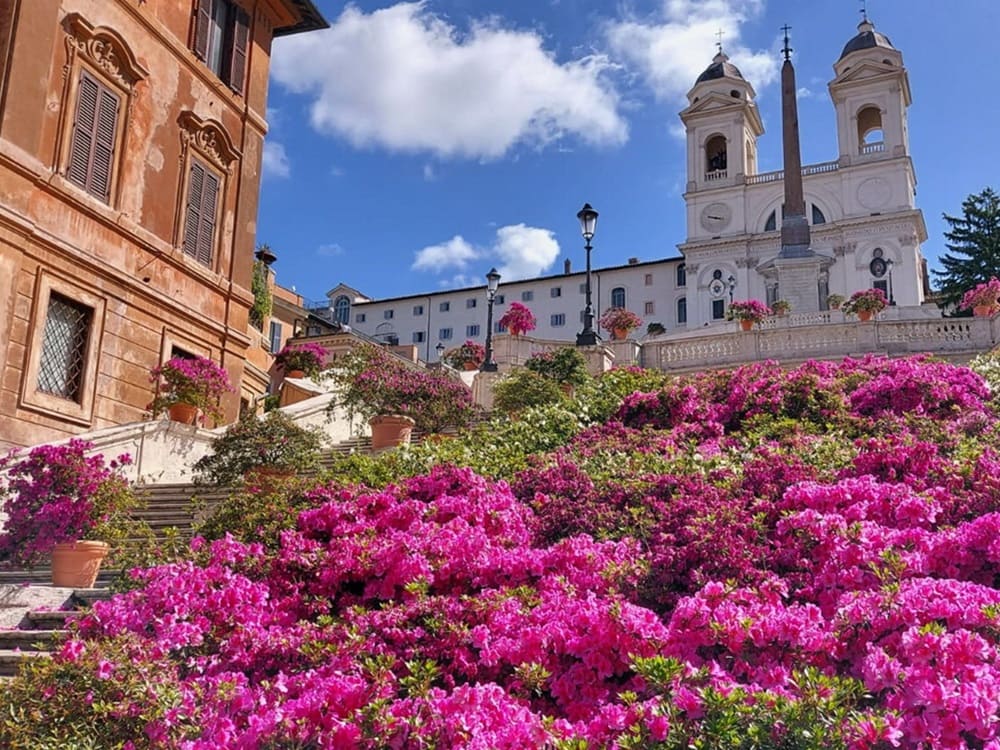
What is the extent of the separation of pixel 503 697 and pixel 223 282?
1673cm

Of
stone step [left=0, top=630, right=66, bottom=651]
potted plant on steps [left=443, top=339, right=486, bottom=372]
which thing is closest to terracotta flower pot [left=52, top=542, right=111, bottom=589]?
stone step [left=0, top=630, right=66, bottom=651]

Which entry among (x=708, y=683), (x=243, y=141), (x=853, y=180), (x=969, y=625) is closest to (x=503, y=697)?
(x=708, y=683)

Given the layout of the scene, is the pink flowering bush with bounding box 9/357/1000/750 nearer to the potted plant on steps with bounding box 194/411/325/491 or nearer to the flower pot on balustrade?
the potted plant on steps with bounding box 194/411/325/491

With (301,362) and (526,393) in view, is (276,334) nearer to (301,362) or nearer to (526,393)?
(301,362)

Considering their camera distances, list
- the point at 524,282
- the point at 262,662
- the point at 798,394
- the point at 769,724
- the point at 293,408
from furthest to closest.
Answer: the point at 524,282 < the point at 293,408 < the point at 798,394 < the point at 262,662 < the point at 769,724

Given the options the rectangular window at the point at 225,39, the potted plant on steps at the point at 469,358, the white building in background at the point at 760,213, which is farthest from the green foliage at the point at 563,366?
the white building in background at the point at 760,213

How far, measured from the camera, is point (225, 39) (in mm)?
20406

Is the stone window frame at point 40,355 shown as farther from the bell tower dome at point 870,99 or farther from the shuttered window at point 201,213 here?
the bell tower dome at point 870,99

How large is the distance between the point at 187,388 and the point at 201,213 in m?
4.69

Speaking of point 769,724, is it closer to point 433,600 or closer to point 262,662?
point 433,600

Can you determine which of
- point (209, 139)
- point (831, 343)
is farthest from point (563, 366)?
point (209, 139)

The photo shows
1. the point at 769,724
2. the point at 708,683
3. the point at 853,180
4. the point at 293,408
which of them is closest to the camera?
the point at 769,724

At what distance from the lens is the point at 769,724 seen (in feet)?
12.4

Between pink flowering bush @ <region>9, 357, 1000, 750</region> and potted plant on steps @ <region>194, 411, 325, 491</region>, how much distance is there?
4.13m
